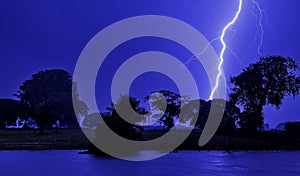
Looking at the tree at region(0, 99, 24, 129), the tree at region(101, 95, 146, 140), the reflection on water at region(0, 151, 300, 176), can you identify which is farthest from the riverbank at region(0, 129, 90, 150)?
the tree at region(0, 99, 24, 129)

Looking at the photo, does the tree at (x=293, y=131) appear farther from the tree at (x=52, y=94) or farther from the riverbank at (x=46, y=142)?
the tree at (x=52, y=94)

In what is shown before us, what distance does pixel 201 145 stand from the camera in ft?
157

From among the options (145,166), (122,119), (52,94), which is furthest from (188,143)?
(52,94)

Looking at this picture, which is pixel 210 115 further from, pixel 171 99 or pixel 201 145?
pixel 201 145

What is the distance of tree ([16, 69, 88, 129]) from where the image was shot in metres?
69.1

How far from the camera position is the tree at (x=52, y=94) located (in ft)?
227

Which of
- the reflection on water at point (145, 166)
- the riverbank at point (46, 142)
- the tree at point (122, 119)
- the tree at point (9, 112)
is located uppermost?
the tree at point (9, 112)

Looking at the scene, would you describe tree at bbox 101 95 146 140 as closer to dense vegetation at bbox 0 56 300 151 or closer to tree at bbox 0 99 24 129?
dense vegetation at bbox 0 56 300 151

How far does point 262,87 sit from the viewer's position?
200 feet

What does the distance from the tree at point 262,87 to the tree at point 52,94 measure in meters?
25.7

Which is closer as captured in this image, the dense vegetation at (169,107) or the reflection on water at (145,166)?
A: the reflection on water at (145,166)

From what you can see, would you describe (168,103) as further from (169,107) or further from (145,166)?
(145,166)

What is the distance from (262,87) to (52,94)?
1352 inches

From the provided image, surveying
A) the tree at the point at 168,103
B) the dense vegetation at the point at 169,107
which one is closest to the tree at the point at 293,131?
the dense vegetation at the point at 169,107
